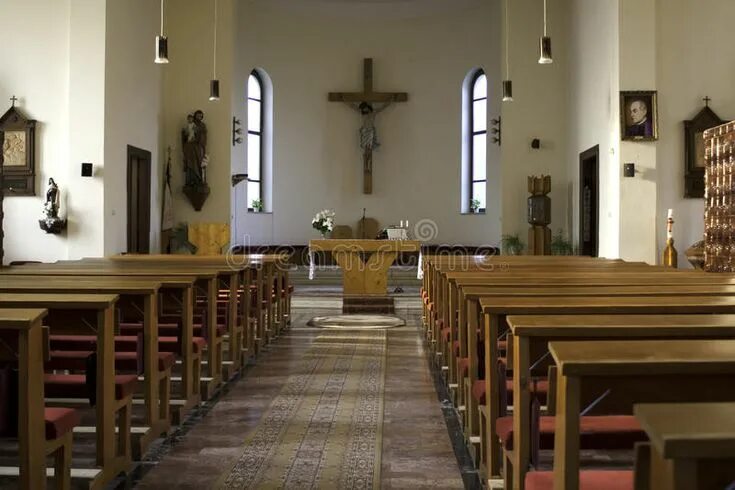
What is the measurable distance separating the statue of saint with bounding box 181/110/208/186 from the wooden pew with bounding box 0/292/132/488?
32.3ft

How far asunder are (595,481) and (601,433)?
0.51 meters

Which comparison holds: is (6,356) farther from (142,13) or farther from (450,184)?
(450,184)

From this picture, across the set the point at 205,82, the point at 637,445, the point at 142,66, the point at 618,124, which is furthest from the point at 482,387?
the point at 205,82

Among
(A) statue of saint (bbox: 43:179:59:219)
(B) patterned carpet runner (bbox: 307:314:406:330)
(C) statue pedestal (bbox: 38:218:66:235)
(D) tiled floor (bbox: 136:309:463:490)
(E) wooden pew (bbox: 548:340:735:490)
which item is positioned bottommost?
(D) tiled floor (bbox: 136:309:463:490)

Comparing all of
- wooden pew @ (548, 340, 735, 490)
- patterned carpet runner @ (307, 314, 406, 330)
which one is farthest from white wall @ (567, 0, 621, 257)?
wooden pew @ (548, 340, 735, 490)

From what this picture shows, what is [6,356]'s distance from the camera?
2.68 metres

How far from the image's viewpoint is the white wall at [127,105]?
33.9ft

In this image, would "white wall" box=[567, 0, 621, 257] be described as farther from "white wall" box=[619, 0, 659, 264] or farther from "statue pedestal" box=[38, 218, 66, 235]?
"statue pedestal" box=[38, 218, 66, 235]

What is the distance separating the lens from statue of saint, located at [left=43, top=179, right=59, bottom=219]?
9875 millimetres

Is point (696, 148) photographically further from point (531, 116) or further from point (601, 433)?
point (601, 433)

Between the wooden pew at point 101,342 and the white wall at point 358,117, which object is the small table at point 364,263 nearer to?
the white wall at point 358,117

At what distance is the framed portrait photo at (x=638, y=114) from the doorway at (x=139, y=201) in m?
6.94

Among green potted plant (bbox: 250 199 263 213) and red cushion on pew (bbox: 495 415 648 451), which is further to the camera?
green potted plant (bbox: 250 199 263 213)

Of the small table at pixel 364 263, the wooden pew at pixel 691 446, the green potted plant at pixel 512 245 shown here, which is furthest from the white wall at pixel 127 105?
the wooden pew at pixel 691 446
